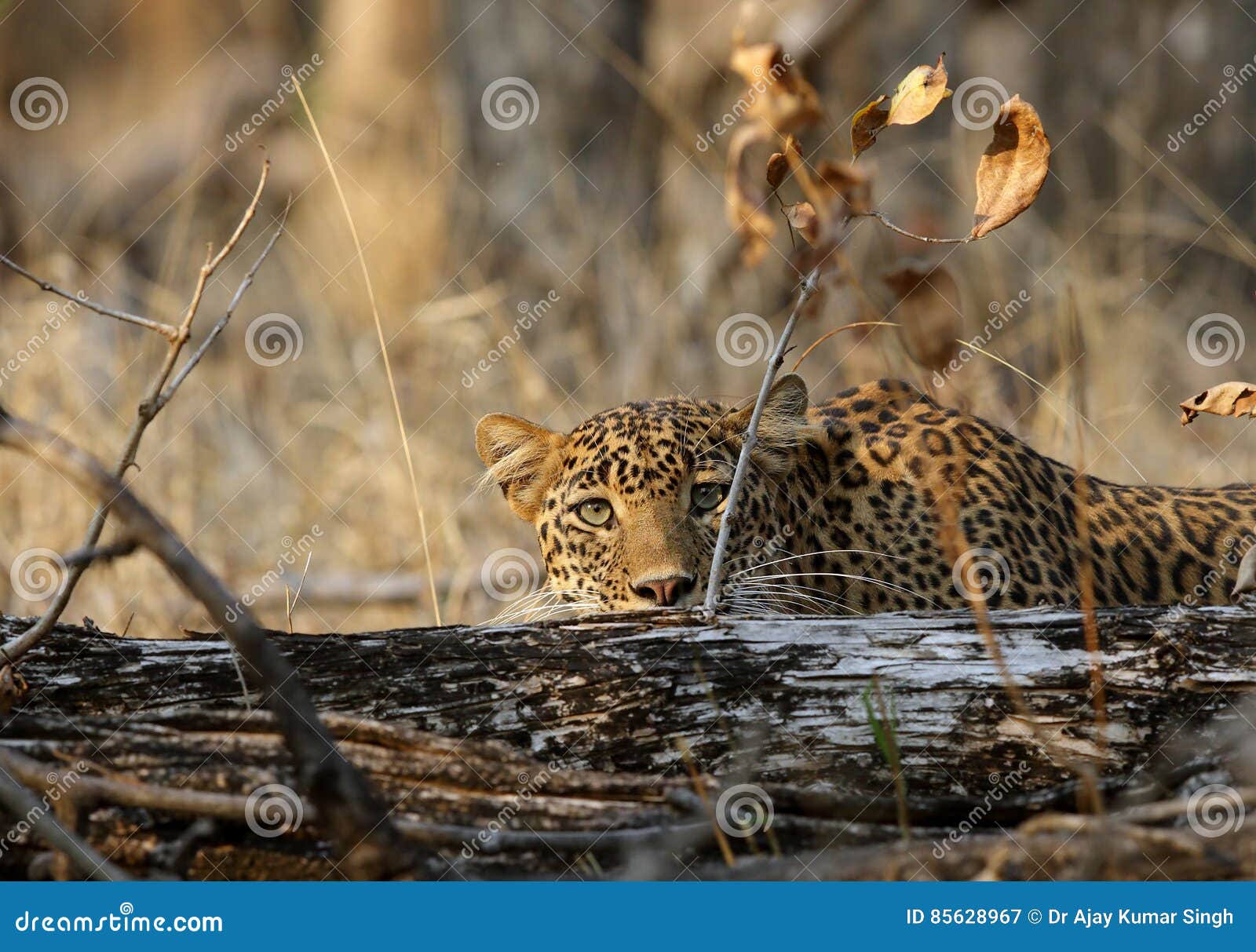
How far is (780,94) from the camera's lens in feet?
20.7

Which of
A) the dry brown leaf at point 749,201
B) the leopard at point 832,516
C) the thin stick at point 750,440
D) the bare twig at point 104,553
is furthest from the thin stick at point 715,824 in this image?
the dry brown leaf at point 749,201

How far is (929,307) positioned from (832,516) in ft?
3.12

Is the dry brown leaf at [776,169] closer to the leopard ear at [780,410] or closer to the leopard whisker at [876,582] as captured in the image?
the leopard ear at [780,410]

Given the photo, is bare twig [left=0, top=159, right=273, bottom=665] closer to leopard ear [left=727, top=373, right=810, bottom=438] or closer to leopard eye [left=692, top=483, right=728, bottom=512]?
leopard eye [left=692, top=483, right=728, bottom=512]

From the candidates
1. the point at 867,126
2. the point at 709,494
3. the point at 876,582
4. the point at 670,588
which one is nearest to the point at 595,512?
the point at 709,494

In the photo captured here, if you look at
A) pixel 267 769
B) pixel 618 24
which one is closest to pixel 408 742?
pixel 267 769

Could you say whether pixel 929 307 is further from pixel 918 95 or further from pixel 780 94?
pixel 918 95

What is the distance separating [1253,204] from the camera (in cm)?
1526

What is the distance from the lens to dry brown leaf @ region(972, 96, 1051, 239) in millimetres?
4074

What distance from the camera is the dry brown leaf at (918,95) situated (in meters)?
4.11

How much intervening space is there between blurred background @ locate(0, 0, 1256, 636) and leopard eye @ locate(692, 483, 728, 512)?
253cm

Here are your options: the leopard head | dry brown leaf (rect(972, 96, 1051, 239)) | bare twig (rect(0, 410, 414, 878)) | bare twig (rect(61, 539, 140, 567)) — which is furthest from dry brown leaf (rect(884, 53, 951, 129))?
bare twig (rect(61, 539, 140, 567))

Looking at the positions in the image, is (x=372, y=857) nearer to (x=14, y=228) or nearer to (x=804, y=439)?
(x=804, y=439)

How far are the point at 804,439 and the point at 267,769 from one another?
303cm
